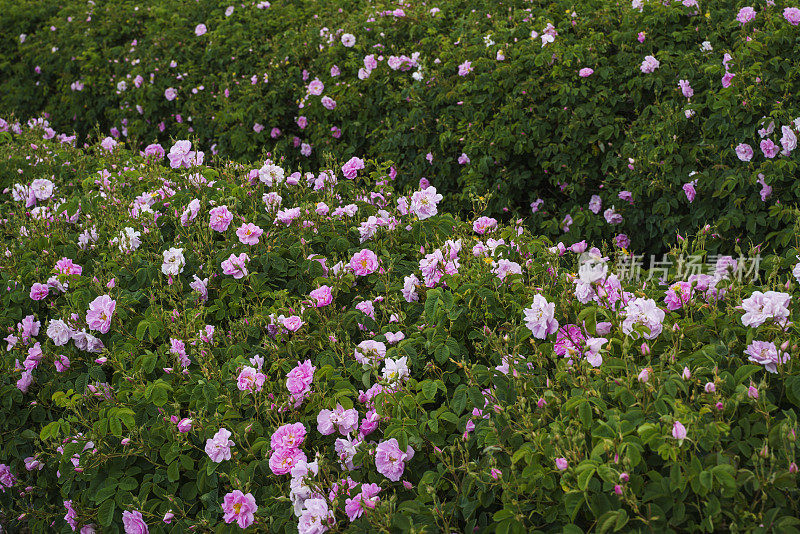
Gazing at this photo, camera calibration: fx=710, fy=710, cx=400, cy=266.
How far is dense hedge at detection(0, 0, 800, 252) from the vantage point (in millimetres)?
3938

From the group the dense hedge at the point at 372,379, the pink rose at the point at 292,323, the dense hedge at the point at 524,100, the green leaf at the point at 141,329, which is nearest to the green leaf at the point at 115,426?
the dense hedge at the point at 372,379

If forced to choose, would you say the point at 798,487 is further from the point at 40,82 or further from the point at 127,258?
the point at 40,82

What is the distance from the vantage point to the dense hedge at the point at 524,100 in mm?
3938

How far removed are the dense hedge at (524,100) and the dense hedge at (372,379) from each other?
2.53ft

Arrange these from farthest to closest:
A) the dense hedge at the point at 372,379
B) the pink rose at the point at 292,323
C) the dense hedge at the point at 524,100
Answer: the dense hedge at the point at 524,100, the pink rose at the point at 292,323, the dense hedge at the point at 372,379

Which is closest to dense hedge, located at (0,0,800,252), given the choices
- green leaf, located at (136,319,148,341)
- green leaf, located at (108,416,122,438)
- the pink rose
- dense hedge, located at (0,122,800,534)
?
dense hedge, located at (0,122,800,534)

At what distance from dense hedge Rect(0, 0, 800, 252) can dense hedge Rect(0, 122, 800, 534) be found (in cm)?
77

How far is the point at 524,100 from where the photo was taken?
15.3ft

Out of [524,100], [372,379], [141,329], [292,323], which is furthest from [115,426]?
[524,100]

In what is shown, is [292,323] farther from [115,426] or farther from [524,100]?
[524,100]

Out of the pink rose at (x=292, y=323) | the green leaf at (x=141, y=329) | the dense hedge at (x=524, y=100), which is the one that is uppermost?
the pink rose at (x=292, y=323)

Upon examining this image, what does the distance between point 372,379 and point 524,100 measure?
295 centimetres

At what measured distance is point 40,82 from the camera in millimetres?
7730

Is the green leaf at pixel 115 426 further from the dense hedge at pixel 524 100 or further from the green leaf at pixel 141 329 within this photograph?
the dense hedge at pixel 524 100
